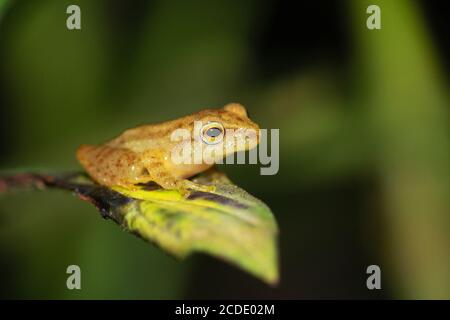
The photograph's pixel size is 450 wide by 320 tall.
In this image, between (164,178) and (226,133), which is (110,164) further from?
(226,133)

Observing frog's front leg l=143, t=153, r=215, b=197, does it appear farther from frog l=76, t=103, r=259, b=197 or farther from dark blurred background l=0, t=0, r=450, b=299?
dark blurred background l=0, t=0, r=450, b=299

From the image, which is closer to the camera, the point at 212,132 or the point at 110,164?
the point at 110,164

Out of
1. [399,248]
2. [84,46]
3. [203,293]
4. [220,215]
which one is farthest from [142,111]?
[220,215]

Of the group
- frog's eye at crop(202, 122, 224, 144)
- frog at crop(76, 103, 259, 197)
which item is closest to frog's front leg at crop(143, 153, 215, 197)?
frog at crop(76, 103, 259, 197)

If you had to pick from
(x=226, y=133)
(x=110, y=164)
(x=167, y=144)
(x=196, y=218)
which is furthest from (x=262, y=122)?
(x=196, y=218)

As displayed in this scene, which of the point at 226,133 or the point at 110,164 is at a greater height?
the point at 226,133

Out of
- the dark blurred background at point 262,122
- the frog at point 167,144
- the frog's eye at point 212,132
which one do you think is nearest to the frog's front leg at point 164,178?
the frog at point 167,144
